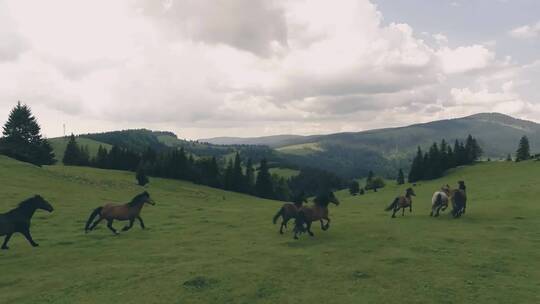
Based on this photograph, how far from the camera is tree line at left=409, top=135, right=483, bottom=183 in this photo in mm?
111812

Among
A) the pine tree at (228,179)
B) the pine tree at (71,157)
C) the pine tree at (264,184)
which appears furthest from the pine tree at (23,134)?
the pine tree at (264,184)

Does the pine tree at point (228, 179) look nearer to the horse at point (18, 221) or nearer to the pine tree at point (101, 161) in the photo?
the pine tree at point (101, 161)

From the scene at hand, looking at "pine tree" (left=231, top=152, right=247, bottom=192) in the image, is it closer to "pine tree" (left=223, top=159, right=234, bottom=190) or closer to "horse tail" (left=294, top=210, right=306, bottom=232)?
"pine tree" (left=223, top=159, right=234, bottom=190)

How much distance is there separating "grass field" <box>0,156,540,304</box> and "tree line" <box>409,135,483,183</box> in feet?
290

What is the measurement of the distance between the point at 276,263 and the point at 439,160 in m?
108

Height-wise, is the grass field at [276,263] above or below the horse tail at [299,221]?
below

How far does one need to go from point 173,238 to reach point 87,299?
1027cm

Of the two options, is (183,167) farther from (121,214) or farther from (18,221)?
(18,221)

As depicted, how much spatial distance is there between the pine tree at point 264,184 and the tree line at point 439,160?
44055 millimetres

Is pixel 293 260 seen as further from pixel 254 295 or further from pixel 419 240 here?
pixel 419 240

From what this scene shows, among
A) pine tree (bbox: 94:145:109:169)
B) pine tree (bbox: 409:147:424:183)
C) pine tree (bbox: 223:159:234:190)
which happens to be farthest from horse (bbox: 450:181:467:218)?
pine tree (bbox: 94:145:109:169)

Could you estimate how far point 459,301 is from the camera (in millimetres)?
12164

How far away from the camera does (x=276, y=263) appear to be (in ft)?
53.3

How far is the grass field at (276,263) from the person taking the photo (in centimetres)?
1291
